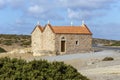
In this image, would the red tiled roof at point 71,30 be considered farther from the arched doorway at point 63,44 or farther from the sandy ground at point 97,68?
the sandy ground at point 97,68

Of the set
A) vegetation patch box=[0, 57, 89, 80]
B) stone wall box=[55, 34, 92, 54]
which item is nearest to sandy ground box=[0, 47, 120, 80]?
vegetation patch box=[0, 57, 89, 80]

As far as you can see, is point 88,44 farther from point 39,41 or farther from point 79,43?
point 39,41

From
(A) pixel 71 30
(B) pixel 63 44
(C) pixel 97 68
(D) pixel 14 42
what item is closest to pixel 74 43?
(B) pixel 63 44

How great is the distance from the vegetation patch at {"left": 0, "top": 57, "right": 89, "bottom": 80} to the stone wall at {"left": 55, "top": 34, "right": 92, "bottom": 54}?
44898mm

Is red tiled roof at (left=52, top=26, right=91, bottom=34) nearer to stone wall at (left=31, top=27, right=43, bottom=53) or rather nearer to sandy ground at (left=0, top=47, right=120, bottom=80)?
stone wall at (left=31, top=27, right=43, bottom=53)

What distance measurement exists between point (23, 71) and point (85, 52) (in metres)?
49.3

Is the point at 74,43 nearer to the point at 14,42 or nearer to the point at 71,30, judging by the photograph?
the point at 71,30

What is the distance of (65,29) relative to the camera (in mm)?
58312

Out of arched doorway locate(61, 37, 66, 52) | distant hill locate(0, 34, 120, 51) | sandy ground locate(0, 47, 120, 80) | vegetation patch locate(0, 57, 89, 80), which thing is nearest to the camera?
vegetation patch locate(0, 57, 89, 80)

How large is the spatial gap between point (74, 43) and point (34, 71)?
47258 mm

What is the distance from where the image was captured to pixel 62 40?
57.1 meters

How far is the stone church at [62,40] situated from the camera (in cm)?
5688

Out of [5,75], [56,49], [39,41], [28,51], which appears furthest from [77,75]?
[28,51]

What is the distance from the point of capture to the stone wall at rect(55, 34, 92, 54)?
56812 millimetres
